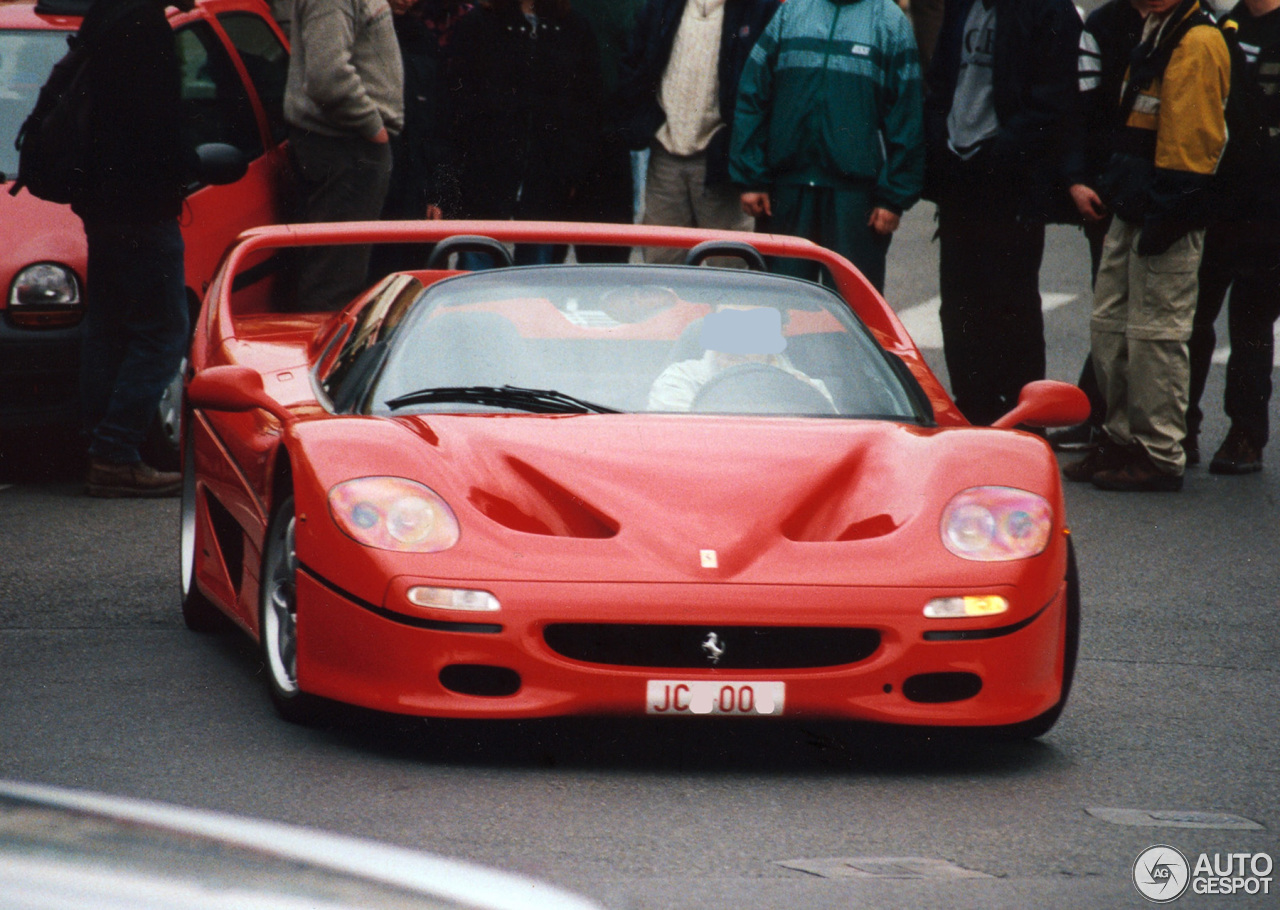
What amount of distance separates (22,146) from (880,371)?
13.2ft

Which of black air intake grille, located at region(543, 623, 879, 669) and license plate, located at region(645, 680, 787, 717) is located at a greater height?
black air intake grille, located at region(543, 623, 879, 669)

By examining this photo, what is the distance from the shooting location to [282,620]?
4.78 meters

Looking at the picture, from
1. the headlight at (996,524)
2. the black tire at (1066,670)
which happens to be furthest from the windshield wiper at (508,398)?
the black tire at (1066,670)

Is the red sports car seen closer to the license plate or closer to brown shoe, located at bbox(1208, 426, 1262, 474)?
the license plate

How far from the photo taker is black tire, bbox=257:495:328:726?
15.2ft

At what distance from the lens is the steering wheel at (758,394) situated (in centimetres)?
519

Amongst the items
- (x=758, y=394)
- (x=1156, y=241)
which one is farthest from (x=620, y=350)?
(x=1156, y=241)

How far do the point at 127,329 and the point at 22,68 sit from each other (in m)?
1.80

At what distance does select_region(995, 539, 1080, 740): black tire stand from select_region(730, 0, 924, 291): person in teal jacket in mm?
4399

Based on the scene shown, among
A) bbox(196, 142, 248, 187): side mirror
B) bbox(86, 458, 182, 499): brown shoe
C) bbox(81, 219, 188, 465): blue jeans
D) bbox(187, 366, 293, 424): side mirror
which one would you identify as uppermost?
bbox(187, 366, 293, 424): side mirror

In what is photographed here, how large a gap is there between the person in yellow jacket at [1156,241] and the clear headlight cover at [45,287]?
4.19 meters

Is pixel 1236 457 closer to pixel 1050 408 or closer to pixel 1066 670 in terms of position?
pixel 1050 408

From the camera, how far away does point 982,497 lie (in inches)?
181

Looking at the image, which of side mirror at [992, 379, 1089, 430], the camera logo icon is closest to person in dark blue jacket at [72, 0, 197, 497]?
side mirror at [992, 379, 1089, 430]
